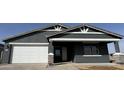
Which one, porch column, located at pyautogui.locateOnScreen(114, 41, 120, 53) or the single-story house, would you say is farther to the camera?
the single-story house

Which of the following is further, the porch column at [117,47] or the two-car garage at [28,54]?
the two-car garage at [28,54]

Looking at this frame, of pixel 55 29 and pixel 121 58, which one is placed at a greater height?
pixel 55 29

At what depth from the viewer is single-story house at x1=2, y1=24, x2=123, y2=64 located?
13500 mm

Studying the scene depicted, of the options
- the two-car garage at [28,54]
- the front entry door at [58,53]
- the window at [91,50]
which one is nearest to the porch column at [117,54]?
the window at [91,50]

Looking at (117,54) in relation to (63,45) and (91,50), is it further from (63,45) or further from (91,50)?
(63,45)

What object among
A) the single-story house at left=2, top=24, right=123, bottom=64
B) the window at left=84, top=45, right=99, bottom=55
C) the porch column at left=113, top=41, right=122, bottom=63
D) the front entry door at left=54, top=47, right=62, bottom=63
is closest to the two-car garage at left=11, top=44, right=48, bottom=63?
the single-story house at left=2, top=24, right=123, bottom=64

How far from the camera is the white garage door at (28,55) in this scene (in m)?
15.6

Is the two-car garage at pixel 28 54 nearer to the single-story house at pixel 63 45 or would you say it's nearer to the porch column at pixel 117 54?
the single-story house at pixel 63 45

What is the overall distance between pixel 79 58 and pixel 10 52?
→ 904 cm

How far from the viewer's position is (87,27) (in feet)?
46.8

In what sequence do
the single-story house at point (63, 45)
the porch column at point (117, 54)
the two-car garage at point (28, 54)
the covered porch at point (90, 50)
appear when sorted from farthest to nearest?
the two-car garage at point (28, 54)
the covered porch at point (90, 50)
the single-story house at point (63, 45)
the porch column at point (117, 54)

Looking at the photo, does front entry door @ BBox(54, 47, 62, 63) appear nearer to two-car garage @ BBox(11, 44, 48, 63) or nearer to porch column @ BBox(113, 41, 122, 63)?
two-car garage @ BBox(11, 44, 48, 63)
